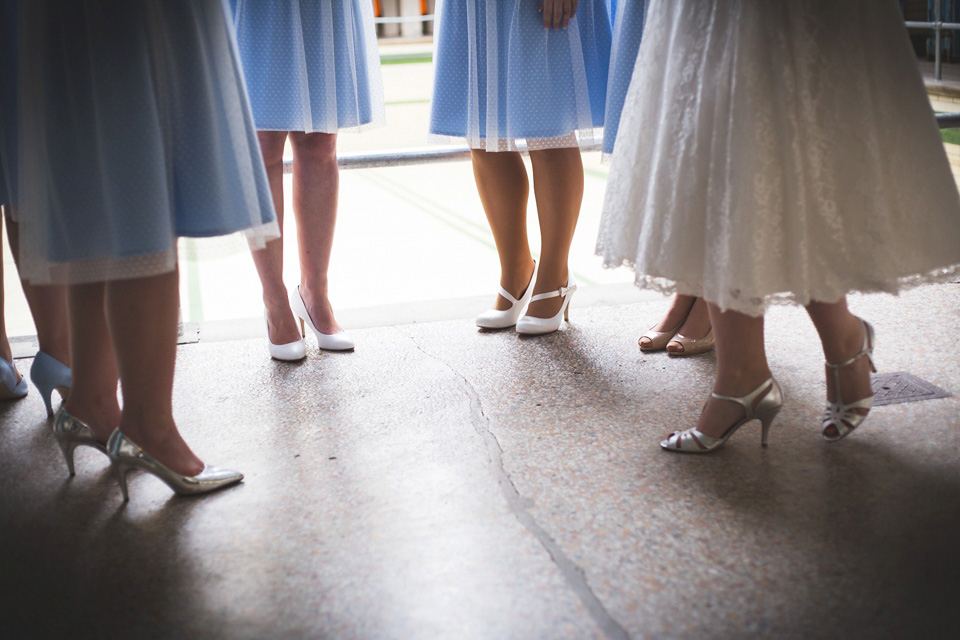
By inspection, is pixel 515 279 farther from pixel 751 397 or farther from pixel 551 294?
pixel 751 397

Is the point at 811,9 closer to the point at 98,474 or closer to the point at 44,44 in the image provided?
the point at 44,44

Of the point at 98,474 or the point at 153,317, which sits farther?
the point at 98,474

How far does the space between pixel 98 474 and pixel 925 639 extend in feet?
4.34

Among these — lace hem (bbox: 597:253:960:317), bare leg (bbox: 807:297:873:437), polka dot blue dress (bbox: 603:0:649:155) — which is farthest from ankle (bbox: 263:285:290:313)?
bare leg (bbox: 807:297:873:437)

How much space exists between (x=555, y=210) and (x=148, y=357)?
119 centimetres

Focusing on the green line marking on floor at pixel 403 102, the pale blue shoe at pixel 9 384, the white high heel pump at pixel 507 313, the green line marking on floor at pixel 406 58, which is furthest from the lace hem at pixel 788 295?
the green line marking on floor at pixel 406 58

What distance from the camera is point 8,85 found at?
67.2 inches

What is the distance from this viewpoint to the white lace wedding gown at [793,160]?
52.6 inches

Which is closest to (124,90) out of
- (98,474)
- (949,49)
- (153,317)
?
(153,317)

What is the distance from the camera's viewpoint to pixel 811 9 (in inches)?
52.8

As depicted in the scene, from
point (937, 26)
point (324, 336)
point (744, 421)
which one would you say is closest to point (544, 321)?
point (324, 336)

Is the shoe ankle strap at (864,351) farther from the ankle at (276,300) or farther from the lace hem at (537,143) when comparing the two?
the ankle at (276,300)

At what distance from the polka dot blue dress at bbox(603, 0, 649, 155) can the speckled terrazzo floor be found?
0.57m

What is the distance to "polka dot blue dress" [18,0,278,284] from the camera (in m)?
1.25
